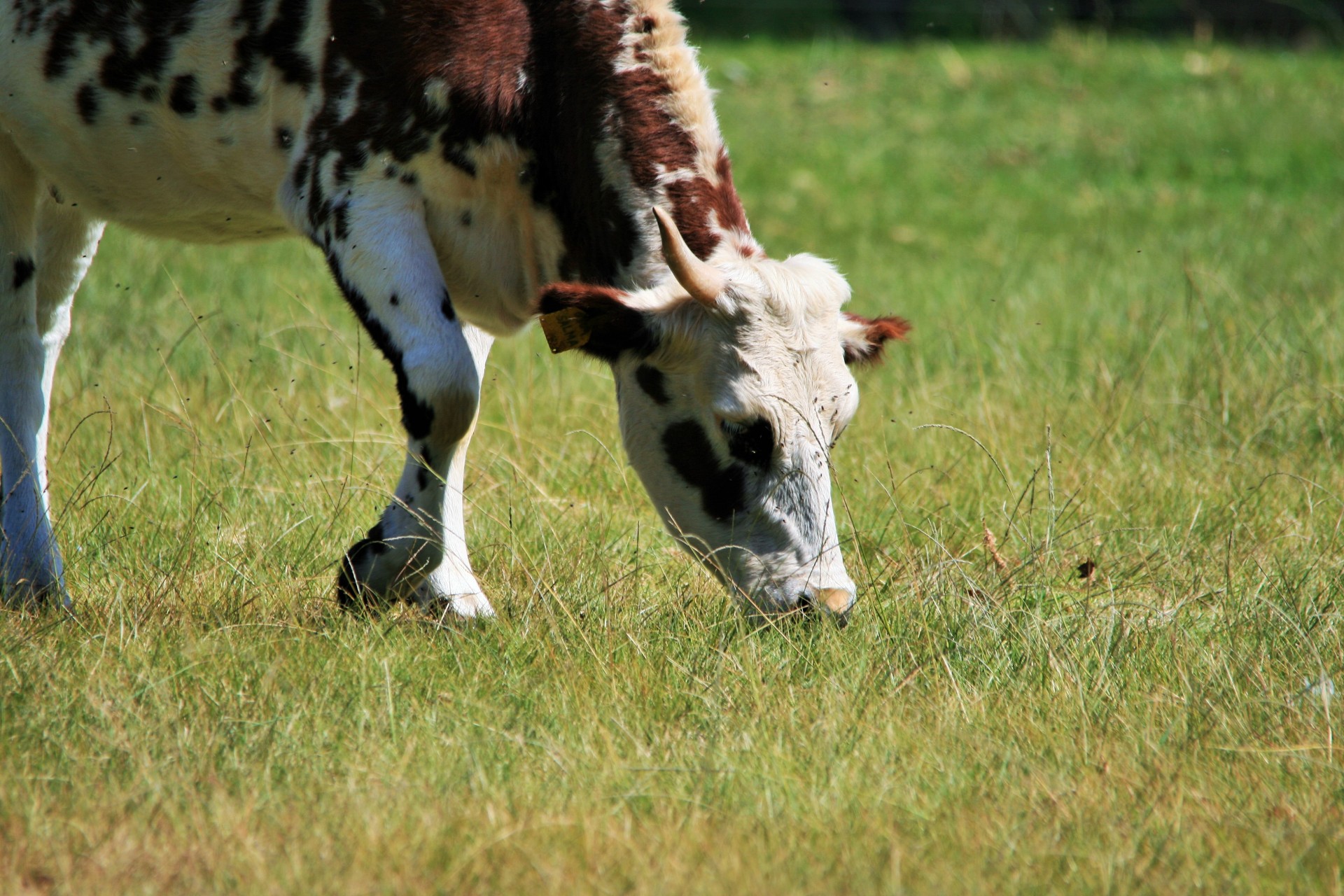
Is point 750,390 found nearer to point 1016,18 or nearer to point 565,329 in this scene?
point 565,329

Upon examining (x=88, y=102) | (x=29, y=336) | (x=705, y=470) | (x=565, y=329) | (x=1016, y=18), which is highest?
(x=88, y=102)

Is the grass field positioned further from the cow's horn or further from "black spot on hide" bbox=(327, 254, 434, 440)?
the cow's horn

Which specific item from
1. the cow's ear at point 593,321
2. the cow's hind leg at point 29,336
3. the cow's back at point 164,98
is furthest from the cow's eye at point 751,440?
the cow's hind leg at point 29,336

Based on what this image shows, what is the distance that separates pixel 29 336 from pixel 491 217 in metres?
1.50

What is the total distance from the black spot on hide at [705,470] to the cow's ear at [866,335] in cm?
43

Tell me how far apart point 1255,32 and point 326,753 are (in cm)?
1828

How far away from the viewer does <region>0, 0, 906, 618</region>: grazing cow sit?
3.45 metres

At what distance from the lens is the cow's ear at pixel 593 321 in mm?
3340

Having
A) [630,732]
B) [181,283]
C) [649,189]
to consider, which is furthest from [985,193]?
[630,732]

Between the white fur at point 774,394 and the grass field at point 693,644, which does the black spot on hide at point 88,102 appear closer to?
the grass field at point 693,644

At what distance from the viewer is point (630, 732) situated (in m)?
2.91

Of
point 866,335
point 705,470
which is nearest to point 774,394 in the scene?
point 705,470

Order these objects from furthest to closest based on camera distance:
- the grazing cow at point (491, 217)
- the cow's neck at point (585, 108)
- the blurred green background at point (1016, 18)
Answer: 1. the blurred green background at point (1016, 18)
2. the cow's neck at point (585, 108)
3. the grazing cow at point (491, 217)

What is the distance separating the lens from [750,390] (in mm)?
3393
